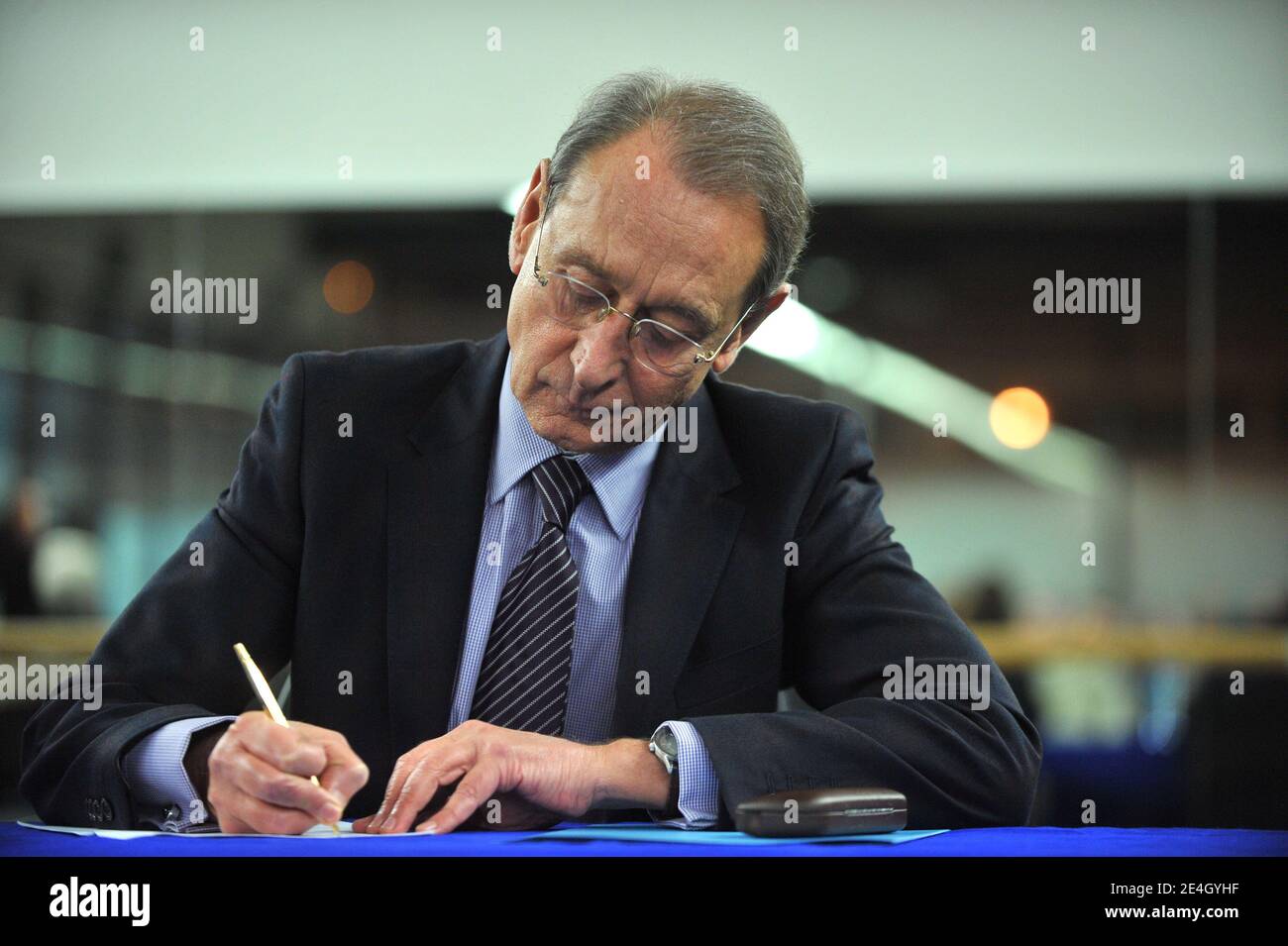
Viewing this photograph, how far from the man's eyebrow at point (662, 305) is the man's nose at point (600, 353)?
5cm

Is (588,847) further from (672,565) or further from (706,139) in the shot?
(706,139)

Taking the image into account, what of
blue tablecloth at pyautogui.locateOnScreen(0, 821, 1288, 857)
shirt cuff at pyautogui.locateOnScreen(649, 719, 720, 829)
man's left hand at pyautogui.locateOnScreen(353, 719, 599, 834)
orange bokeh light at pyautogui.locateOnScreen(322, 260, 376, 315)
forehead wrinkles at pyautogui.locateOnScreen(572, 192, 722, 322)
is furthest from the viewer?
orange bokeh light at pyautogui.locateOnScreen(322, 260, 376, 315)

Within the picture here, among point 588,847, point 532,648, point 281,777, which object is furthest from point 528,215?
point 588,847

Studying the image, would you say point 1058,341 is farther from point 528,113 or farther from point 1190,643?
point 528,113

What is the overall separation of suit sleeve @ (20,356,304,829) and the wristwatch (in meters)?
0.56

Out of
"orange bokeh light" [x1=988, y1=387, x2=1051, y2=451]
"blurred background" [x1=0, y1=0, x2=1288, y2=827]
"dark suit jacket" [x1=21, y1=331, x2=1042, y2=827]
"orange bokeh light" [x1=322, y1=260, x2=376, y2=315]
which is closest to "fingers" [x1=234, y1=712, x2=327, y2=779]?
"dark suit jacket" [x1=21, y1=331, x2=1042, y2=827]

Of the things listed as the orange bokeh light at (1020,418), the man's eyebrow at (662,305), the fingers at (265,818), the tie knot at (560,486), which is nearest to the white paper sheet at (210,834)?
the fingers at (265,818)

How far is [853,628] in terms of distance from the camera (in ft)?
6.13

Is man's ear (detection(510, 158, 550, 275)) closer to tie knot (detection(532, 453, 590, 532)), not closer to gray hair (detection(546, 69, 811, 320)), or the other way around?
gray hair (detection(546, 69, 811, 320))

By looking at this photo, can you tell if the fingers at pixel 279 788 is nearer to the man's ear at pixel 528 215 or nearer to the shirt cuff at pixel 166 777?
the shirt cuff at pixel 166 777

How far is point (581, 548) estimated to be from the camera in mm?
1852

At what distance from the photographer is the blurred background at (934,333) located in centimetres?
469

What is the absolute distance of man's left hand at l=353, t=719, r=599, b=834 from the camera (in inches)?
51.6

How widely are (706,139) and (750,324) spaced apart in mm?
331
